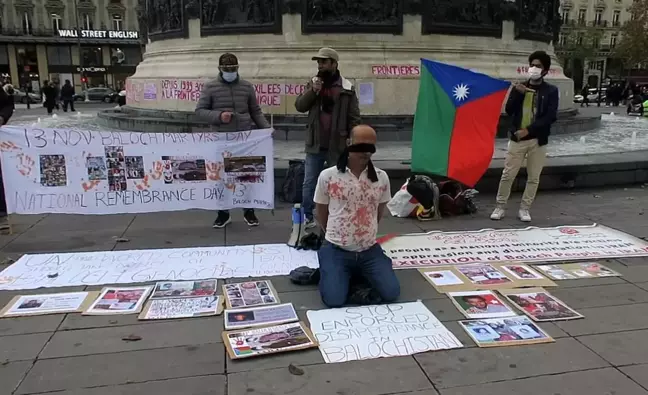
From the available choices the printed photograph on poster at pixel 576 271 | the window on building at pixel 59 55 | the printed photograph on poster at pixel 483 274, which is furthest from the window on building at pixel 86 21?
the printed photograph on poster at pixel 576 271

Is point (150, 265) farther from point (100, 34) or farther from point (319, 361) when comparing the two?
point (100, 34)

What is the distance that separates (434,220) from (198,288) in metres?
3.47

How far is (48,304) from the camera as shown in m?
4.53

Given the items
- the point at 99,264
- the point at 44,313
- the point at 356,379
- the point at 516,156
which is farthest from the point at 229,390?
the point at 516,156

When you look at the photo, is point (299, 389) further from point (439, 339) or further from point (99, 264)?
point (99, 264)

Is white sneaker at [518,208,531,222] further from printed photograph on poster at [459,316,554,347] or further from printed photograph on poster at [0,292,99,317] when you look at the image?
printed photograph on poster at [0,292,99,317]

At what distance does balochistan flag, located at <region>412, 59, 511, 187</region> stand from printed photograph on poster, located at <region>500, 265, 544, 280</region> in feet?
5.66

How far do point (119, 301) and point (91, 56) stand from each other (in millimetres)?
65932

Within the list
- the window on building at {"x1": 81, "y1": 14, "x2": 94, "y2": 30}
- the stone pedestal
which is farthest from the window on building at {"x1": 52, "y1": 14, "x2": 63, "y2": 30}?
the stone pedestal

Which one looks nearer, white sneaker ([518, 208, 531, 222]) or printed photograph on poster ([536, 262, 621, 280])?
printed photograph on poster ([536, 262, 621, 280])

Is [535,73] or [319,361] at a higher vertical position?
[535,73]

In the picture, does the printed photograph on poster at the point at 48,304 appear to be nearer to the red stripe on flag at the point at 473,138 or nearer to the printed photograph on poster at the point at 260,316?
the printed photograph on poster at the point at 260,316

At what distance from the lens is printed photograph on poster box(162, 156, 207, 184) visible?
6738mm

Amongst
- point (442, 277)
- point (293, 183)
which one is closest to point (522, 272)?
point (442, 277)
